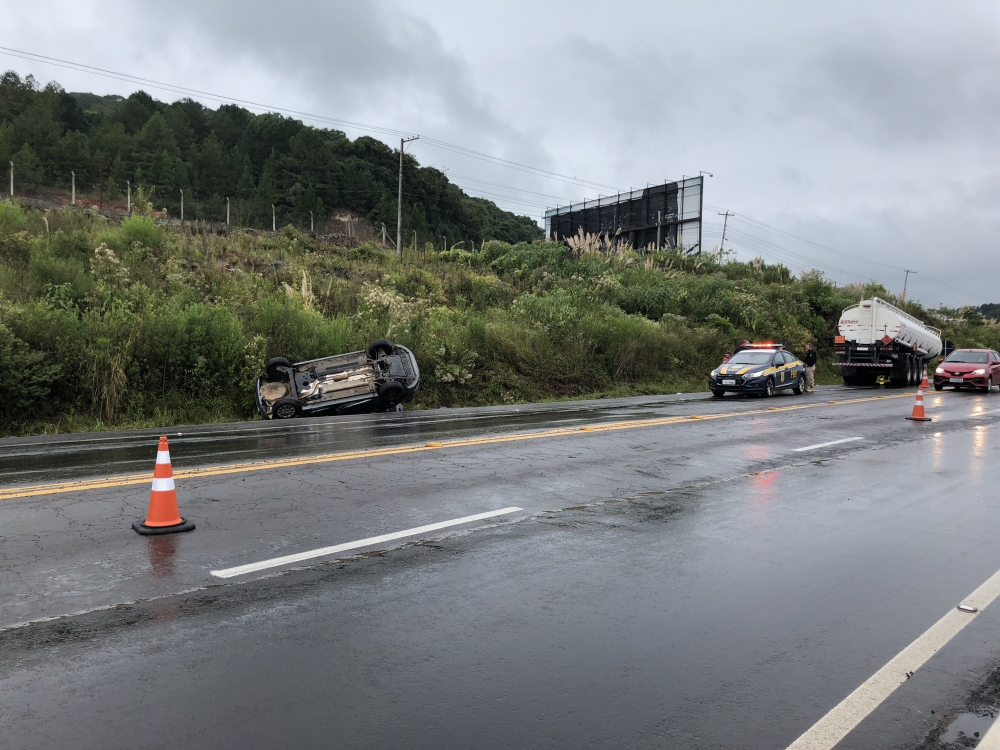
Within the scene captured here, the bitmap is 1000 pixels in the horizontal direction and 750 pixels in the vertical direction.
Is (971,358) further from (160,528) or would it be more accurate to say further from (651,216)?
(160,528)

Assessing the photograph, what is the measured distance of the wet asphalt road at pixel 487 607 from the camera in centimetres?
342

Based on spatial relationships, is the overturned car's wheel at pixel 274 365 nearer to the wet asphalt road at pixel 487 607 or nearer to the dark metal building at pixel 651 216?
the wet asphalt road at pixel 487 607

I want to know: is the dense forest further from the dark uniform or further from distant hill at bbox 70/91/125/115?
the dark uniform

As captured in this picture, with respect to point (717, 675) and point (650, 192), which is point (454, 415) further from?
point (650, 192)

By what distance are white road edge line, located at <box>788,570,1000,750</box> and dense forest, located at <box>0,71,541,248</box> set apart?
6060cm

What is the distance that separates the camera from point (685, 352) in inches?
1195

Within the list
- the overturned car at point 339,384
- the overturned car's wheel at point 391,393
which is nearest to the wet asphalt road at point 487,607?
the overturned car at point 339,384

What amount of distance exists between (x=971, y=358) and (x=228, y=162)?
78.2 metres

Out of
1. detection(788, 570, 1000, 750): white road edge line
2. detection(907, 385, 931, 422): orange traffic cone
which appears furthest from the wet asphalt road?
detection(907, 385, 931, 422): orange traffic cone

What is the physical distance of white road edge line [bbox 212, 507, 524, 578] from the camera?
207 inches

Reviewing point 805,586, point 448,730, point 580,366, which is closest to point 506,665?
point 448,730

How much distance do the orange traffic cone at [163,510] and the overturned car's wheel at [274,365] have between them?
10.6m

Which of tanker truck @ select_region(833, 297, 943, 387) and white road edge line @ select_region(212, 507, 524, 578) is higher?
tanker truck @ select_region(833, 297, 943, 387)

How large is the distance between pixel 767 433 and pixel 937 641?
9.95m
